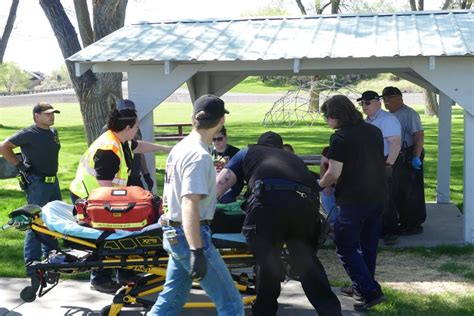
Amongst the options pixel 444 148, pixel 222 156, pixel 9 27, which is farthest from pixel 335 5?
pixel 222 156

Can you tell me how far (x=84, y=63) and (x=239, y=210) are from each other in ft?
11.3

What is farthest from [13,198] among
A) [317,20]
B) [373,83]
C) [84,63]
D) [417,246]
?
[373,83]

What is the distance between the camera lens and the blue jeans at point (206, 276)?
4.36 m

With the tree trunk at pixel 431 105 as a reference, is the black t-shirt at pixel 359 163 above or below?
above

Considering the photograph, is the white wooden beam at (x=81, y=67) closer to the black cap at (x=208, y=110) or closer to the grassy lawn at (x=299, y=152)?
the grassy lawn at (x=299, y=152)

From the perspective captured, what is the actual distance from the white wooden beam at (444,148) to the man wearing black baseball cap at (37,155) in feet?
20.5

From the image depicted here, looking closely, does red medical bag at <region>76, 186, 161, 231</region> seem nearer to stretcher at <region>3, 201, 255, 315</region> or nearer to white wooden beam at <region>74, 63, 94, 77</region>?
stretcher at <region>3, 201, 255, 315</region>

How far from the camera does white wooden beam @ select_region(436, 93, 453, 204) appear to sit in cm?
1093

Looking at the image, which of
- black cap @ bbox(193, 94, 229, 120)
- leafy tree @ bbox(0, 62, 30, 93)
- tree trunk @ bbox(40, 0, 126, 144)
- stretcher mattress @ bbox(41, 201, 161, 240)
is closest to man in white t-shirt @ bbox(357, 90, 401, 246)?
stretcher mattress @ bbox(41, 201, 161, 240)

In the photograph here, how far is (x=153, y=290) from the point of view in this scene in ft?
18.9

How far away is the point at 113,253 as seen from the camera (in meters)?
5.48

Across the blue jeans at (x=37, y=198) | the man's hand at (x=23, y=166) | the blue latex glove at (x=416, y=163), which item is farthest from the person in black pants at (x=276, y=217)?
the blue latex glove at (x=416, y=163)

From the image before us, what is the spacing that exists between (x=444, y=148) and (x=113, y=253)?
6.92 meters

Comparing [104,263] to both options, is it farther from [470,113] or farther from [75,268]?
[470,113]
